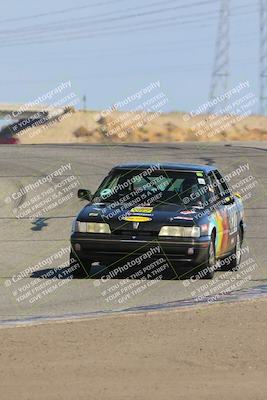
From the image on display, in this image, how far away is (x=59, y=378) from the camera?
276 inches

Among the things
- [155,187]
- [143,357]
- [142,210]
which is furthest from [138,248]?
[143,357]

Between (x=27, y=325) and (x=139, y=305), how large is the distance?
7.12 feet

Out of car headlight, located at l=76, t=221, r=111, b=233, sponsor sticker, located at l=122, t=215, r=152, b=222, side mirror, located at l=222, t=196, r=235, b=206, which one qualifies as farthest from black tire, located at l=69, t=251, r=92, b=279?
side mirror, located at l=222, t=196, r=235, b=206

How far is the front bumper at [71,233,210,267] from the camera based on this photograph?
12.8 meters

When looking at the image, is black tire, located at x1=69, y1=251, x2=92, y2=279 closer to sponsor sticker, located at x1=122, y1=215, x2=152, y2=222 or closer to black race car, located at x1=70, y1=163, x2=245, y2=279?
black race car, located at x1=70, y1=163, x2=245, y2=279

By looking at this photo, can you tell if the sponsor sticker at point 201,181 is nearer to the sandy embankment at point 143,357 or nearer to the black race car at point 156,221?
the black race car at point 156,221

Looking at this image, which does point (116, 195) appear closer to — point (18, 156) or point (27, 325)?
point (27, 325)

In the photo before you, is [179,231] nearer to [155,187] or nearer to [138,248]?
[138,248]

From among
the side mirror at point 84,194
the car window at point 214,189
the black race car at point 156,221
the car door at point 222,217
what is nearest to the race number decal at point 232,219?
the car door at point 222,217

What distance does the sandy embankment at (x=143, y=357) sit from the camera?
6695 mm

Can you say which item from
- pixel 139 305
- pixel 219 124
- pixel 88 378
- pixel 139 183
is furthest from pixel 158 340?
pixel 219 124

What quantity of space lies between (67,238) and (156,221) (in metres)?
5.36

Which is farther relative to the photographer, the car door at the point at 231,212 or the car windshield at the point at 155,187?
the car door at the point at 231,212

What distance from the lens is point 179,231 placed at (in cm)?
1290
